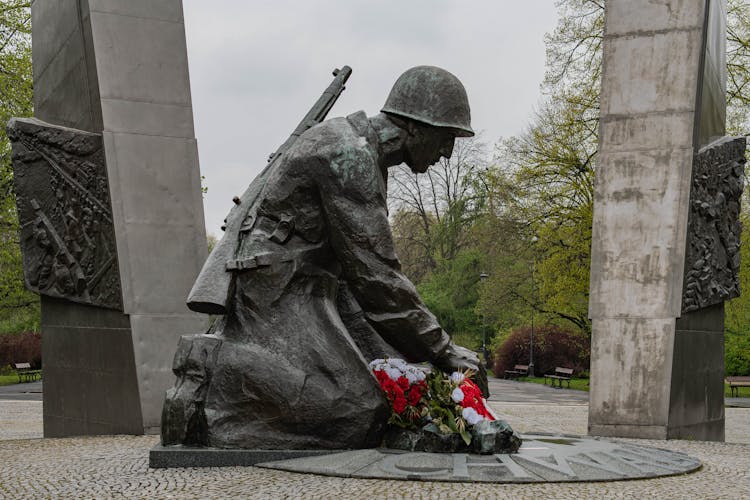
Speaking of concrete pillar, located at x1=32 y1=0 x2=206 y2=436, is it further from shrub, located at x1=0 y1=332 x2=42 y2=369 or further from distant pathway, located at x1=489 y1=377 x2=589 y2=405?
shrub, located at x1=0 y1=332 x2=42 y2=369

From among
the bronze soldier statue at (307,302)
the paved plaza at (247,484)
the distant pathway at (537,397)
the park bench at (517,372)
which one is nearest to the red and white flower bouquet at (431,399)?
the bronze soldier statue at (307,302)

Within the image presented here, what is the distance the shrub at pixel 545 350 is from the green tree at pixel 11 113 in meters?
19.0

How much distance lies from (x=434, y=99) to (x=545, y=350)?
30.8 metres

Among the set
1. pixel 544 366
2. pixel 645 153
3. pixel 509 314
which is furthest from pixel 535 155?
pixel 645 153

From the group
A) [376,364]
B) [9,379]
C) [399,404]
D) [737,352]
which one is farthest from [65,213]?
[9,379]

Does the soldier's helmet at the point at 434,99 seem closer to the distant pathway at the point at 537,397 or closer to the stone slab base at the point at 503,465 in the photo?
the stone slab base at the point at 503,465

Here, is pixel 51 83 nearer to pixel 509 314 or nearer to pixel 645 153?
pixel 645 153

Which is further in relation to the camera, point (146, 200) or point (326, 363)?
point (146, 200)

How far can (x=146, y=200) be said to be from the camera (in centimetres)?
931

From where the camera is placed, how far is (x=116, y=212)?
30.0ft

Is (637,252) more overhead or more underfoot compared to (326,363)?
more overhead

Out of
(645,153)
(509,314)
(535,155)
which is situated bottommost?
(509,314)

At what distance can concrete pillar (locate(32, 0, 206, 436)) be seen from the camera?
9.14 m

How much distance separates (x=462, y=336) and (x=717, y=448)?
111 feet
